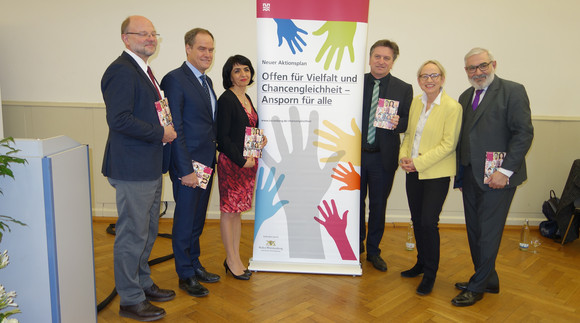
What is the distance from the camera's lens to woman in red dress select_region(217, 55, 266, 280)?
277 centimetres

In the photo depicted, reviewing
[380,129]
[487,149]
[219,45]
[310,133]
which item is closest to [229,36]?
[219,45]

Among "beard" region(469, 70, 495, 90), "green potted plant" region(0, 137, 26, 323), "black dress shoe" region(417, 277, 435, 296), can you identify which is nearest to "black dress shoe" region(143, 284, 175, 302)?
"green potted plant" region(0, 137, 26, 323)

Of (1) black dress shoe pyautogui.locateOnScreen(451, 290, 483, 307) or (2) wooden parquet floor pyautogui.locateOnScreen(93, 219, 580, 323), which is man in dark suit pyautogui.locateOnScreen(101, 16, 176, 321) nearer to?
(2) wooden parquet floor pyautogui.locateOnScreen(93, 219, 580, 323)

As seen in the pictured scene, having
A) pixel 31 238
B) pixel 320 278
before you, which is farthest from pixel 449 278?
pixel 31 238

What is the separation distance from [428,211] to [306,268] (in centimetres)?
104

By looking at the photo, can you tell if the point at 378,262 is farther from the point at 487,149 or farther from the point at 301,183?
the point at 487,149

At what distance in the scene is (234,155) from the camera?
2.77 m

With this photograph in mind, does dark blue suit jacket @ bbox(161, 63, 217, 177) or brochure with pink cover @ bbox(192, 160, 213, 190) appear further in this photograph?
brochure with pink cover @ bbox(192, 160, 213, 190)

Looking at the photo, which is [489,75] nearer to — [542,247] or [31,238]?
[542,247]

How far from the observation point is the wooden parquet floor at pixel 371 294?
256 centimetres

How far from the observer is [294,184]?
10.1 feet

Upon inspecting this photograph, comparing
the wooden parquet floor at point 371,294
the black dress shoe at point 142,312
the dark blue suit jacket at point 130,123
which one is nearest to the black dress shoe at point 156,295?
the wooden parquet floor at point 371,294

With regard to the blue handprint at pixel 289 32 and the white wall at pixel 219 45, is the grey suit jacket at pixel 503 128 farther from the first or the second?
the white wall at pixel 219 45

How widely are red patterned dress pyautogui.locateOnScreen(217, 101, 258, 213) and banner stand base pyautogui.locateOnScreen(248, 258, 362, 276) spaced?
0.53 m
